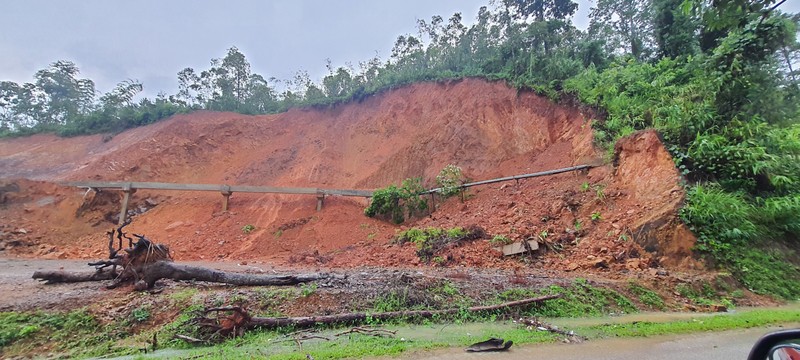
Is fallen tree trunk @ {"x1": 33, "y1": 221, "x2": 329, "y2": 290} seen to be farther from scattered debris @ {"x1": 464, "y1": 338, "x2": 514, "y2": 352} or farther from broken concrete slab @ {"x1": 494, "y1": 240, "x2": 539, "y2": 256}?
broken concrete slab @ {"x1": 494, "y1": 240, "x2": 539, "y2": 256}

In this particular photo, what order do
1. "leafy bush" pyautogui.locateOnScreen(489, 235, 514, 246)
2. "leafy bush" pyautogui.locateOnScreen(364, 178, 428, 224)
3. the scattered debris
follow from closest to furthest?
the scattered debris
"leafy bush" pyautogui.locateOnScreen(489, 235, 514, 246)
"leafy bush" pyautogui.locateOnScreen(364, 178, 428, 224)

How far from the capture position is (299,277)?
6.56 meters

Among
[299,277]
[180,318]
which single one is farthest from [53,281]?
[299,277]

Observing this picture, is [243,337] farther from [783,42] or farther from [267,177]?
[267,177]

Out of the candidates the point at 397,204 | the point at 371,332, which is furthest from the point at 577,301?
the point at 397,204

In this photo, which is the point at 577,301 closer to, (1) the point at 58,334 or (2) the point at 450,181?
(1) the point at 58,334

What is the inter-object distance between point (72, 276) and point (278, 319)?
18.1ft

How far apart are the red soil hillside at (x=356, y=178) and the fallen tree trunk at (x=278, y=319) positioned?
429 centimetres

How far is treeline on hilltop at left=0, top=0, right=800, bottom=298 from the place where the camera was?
7.61 meters

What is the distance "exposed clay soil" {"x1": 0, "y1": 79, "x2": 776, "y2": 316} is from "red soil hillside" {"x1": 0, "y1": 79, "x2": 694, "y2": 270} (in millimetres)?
59

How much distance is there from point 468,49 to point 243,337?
2154 centimetres

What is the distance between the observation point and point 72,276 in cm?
710

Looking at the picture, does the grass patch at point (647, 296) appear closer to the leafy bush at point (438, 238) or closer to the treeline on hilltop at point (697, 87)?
the treeline on hilltop at point (697, 87)

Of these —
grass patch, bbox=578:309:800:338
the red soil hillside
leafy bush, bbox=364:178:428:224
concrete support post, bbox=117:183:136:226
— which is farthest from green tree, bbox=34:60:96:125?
grass patch, bbox=578:309:800:338
